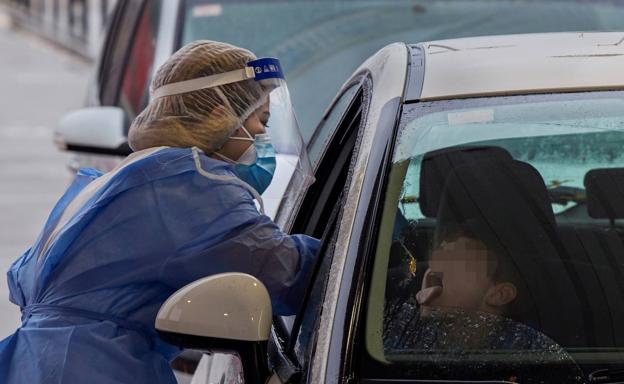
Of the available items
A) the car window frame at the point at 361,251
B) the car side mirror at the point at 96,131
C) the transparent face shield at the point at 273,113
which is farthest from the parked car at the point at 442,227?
the car side mirror at the point at 96,131

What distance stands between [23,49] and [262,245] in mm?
36916

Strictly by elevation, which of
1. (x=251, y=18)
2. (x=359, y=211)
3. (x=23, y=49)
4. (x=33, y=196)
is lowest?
(x=23, y=49)

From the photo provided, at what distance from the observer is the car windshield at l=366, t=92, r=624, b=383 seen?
2.75 meters

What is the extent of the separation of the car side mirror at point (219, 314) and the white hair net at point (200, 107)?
0.59m

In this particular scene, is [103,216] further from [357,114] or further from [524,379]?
[524,379]

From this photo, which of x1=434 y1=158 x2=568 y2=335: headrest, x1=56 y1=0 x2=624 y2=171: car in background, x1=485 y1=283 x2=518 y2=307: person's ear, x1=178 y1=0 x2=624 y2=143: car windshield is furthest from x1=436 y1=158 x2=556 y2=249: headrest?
x1=178 y1=0 x2=624 y2=143: car windshield

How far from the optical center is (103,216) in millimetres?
3096

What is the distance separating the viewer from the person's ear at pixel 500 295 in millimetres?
2910

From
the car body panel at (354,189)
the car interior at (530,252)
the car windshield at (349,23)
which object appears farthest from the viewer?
the car windshield at (349,23)

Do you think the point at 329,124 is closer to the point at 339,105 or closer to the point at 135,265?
the point at 339,105

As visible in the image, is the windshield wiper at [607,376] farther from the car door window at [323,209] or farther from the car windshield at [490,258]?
the car door window at [323,209]

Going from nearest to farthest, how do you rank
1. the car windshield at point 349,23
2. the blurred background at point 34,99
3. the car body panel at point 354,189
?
the car body panel at point 354,189, the car windshield at point 349,23, the blurred background at point 34,99

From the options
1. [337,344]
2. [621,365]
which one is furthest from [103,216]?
[621,365]

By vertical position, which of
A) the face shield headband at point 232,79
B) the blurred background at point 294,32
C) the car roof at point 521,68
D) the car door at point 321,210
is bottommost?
the blurred background at point 294,32
